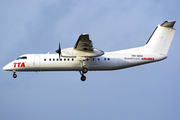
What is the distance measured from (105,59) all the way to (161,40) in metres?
4.89

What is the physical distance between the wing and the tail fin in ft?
16.8

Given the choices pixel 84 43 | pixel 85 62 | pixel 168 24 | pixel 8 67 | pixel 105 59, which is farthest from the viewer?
pixel 8 67

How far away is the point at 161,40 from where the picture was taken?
28.2 metres

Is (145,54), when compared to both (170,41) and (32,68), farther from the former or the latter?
(32,68)

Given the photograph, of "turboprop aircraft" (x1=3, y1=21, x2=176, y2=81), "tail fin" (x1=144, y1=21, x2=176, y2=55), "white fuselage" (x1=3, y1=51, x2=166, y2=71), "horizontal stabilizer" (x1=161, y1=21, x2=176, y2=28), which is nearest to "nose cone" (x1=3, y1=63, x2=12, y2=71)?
"turboprop aircraft" (x1=3, y1=21, x2=176, y2=81)

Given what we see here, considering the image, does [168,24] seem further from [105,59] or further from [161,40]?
[105,59]

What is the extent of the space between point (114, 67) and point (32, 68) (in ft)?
21.8

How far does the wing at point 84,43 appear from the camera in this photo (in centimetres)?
2458

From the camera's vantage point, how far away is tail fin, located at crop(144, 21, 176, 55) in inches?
1101

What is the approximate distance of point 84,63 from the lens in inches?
1080

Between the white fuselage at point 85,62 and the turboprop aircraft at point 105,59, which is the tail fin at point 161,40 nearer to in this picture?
the turboprop aircraft at point 105,59

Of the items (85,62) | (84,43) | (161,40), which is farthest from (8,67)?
(161,40)

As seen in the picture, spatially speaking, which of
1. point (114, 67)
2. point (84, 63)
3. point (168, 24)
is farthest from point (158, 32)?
point (84, 63)

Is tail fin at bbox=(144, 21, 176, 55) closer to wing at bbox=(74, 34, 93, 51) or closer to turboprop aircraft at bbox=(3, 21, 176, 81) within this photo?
turboprop aircraft at bbox=(3, 21, 176, 81)
